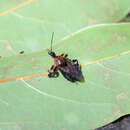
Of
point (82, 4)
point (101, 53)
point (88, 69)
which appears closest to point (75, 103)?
point (88, 69)

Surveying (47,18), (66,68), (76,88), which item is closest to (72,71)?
(66,68)

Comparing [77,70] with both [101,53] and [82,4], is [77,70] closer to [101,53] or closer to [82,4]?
[101,53]

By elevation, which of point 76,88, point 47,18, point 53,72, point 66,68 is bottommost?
point 66,68

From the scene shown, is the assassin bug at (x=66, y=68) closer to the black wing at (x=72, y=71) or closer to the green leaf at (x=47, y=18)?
the black wing at (x=72, y=71)

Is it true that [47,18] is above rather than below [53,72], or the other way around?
above

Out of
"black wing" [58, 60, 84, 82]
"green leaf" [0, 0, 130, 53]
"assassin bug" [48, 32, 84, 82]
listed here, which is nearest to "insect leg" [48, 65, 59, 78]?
"assassin bug" [48, 32, 84, 82]

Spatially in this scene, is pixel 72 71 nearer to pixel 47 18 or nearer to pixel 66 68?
pixel 66 68

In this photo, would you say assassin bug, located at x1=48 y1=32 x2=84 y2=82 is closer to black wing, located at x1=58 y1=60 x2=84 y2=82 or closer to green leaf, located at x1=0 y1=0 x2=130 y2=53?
black wing, located at x1=58 y1=60 x2=84 y2=82

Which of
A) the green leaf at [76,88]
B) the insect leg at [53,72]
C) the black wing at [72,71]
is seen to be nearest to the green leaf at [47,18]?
the green leaf at [76,88]
